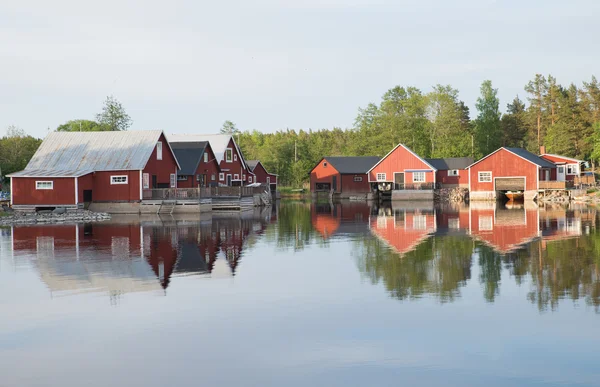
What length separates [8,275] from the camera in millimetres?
19188

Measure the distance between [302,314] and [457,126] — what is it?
9640 centimetres

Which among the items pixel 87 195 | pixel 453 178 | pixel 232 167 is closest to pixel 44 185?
pixel 87 195

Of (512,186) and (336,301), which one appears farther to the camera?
(512,186)

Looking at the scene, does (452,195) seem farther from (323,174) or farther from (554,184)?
(323,174)

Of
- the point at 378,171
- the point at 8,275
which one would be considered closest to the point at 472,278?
the point at 8,275

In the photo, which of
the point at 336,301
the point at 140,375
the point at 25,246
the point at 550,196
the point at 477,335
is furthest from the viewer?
the point at 550,196

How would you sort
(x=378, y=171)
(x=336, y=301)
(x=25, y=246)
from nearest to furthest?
(x=336, y=301) → (x=25, y=246) → (x=378, y=171)

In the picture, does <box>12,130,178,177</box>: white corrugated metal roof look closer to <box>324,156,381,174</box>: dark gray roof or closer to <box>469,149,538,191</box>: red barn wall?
<box>324,156,381,174</box>: dark gray roof

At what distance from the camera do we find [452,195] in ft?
247

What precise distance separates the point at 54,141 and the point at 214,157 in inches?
609

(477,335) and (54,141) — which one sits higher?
(54,141)

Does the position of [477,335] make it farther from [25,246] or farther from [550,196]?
[550,196]

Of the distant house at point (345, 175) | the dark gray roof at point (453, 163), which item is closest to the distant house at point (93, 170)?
the distant house at point (345, 175)

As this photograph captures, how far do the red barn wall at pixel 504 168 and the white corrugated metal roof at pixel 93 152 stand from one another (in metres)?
39.0
